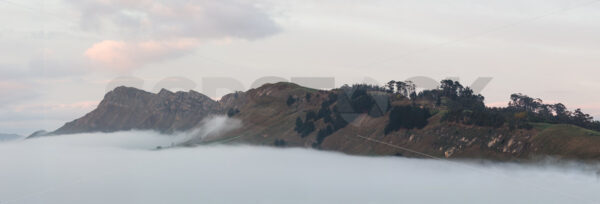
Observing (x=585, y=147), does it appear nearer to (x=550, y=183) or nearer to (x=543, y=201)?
(x=550, y=183)

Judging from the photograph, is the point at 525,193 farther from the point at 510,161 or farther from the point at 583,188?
the point at 583,188

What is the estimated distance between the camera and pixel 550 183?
580 ft

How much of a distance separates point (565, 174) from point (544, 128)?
110 feet

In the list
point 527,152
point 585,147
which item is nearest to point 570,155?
point 585,147

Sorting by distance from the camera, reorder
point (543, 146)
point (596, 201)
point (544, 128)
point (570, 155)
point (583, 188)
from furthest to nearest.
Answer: point (544, 128) → point (543, 146) → point (570, 155) → point (583, 188) → point (596, 201)

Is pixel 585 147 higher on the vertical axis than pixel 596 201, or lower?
higher

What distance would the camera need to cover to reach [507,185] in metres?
196

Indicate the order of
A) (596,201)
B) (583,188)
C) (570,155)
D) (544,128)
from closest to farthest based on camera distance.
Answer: (596,201) → (583,188) → (570,155) → (544,128)

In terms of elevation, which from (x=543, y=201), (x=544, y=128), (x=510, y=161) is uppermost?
(x=544, y=128)

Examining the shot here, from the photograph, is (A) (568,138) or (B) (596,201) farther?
(A) (568,138)

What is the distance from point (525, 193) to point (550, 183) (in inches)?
733

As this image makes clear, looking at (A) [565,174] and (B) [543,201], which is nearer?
(A) [565,174]

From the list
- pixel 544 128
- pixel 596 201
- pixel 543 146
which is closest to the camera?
pixel 596 201

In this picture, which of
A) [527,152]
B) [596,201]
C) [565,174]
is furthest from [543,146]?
[596,201]
